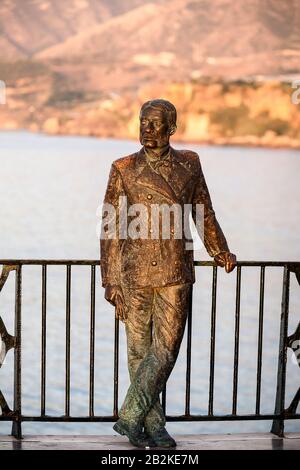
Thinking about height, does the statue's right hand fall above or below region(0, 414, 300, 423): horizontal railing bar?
above

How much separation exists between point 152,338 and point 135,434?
0.42 metres

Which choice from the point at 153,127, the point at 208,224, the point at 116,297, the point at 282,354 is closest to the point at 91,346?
the point at 116,297

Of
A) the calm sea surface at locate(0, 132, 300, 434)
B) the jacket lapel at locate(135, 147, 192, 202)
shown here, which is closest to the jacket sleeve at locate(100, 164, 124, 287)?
the jacket lapel at locate(135, 147, 192, 202)

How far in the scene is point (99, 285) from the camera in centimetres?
2167

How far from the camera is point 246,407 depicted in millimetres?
13906

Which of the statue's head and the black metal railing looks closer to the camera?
the statue's head

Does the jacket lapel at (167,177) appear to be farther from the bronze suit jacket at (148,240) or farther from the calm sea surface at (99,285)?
the calm sea surface at (99,285)

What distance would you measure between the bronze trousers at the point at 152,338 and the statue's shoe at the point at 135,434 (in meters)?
0.03

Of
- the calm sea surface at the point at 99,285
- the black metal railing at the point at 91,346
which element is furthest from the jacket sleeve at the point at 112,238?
the calm sea surface at the point at 99,285

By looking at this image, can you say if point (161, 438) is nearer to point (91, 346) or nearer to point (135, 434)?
point (135, 434)

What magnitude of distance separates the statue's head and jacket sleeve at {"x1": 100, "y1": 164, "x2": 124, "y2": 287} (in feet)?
0.64

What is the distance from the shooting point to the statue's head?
4.95 meters

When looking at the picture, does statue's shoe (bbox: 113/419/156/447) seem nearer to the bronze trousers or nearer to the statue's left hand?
the bronze trousers

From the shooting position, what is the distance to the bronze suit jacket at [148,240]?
4.98 metres
